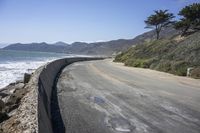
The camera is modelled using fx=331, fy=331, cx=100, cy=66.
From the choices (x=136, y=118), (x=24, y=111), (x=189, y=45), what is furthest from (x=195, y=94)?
(x=189, y=45)

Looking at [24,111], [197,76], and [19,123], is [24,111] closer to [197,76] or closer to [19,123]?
[19,123]

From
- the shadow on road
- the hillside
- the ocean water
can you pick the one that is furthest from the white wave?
the shadow on road

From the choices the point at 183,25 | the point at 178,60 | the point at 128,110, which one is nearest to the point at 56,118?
the point at 128,110

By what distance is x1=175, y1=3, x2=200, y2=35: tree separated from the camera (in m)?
52.6

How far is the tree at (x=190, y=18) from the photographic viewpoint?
173ft

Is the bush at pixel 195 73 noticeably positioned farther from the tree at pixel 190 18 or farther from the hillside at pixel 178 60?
the tree at pixel 190 18

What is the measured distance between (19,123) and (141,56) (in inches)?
1795

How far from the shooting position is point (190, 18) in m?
53.5

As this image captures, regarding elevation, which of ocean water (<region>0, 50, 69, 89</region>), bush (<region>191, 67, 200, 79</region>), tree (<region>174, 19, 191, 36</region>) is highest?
tree (<region>174, 19, 191, 36</region>)

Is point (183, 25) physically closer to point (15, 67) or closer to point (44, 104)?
point (15, 67)

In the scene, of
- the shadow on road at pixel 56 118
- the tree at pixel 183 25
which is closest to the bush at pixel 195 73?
the shadow on road at pixel 56 118

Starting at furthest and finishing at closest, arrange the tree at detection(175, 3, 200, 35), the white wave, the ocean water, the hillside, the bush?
the tree at detection(175, 3, 200, 35) → the ocean water → the white wave → the hillside → the bush

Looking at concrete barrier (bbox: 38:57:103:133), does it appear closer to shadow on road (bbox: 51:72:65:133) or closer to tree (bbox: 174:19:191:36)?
shadow on road (bbox: 51:72:65:133)

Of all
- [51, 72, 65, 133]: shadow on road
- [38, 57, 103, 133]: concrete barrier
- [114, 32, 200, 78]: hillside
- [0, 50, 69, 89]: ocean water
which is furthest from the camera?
[0, 50, 69, 89]: ocean water
